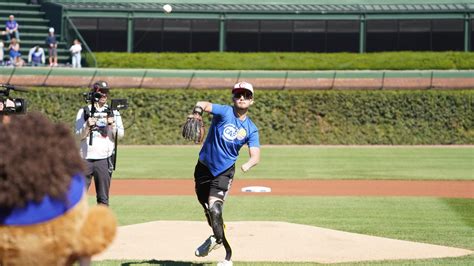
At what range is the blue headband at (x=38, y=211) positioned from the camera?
5031 mm

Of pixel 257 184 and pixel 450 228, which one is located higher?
pixel 450 228

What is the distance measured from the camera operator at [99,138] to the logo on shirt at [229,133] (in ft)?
6.33

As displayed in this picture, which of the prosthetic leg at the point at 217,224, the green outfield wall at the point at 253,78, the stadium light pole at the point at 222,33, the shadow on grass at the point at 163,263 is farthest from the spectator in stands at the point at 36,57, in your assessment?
the prosthetic leg at the point at 217,224

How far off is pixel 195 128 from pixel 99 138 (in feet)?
7.58

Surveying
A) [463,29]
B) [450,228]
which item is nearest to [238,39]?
[463,29]

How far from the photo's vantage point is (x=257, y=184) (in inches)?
891

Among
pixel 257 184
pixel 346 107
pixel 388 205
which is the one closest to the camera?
pixel 388 205

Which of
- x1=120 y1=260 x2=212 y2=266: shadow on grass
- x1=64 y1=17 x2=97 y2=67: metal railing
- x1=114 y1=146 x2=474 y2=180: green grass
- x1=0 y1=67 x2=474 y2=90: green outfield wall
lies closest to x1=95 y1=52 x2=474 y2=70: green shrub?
x1=64 y1=17 x2=97 y2=67: metal railing

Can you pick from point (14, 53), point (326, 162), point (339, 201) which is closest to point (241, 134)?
point (339, 201)

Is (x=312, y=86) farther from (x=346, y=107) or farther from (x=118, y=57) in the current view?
(x=118, y=57)

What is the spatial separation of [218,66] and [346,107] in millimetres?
6587

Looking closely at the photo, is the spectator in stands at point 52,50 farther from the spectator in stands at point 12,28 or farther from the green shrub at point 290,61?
the green shrub at point 290,61

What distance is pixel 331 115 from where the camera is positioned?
37.0 meters

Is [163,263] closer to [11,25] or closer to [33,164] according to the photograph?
[33,164]
